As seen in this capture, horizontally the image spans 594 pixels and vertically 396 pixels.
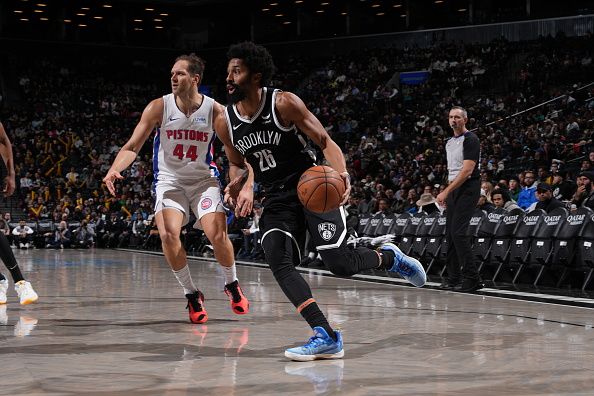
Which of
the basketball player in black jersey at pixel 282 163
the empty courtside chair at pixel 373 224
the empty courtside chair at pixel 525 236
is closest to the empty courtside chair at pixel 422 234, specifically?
the empty courtside chair at pixel 373 224

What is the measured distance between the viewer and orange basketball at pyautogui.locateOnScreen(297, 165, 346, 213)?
4664 mm

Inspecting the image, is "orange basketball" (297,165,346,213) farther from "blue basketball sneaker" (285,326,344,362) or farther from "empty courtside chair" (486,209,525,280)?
"empty courtside chair" (486,209,525,280)

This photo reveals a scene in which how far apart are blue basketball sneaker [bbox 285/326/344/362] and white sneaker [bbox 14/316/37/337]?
6.79 ft

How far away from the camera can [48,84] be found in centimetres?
3528

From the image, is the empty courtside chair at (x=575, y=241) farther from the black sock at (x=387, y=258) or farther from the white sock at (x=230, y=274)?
the white sock at (x=230, y=274)

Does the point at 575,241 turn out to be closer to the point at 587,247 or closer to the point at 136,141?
the point at 587,247

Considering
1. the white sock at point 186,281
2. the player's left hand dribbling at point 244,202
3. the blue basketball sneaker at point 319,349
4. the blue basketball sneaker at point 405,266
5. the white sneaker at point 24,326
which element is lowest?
the white sneaker at point 24,326

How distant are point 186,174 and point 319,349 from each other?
2.28 meters

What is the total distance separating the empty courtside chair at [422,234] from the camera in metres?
11.4

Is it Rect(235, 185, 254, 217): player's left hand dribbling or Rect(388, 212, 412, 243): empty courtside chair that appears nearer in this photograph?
Rect(235, 185, 254, 217): player's left hand dribbling

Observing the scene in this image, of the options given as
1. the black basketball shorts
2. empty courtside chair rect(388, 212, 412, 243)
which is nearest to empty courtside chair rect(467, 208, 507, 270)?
empty courtside chair rect(388, 212, 412, 243)

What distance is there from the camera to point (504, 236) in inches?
389

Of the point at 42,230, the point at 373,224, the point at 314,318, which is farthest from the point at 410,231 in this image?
the point at 42,230

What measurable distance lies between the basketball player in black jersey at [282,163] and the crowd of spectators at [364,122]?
874 centimetres
